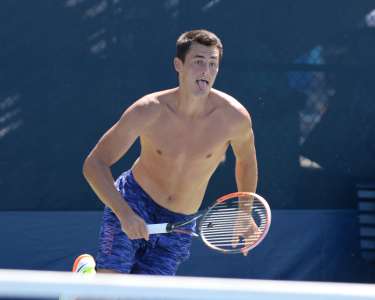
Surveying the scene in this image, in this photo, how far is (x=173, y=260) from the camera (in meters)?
3.57

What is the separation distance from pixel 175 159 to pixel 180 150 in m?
0.04

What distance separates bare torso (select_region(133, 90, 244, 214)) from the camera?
3572 millimetres

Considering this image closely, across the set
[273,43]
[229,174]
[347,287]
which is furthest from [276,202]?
[347,287]

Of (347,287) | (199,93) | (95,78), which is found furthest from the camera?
(95,78)

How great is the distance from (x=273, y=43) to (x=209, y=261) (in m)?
1.34

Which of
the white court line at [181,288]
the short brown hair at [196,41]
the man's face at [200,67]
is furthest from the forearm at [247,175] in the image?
the white court line at [181,288]

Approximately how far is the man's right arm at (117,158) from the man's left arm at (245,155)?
37cm

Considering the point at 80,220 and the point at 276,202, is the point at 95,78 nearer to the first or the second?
the point at 80,220

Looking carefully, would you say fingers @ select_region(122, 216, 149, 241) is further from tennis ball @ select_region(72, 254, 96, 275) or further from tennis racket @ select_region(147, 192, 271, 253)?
tennis ball @ select_region(72, 254, 96, 275)

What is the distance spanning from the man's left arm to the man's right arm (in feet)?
1.21

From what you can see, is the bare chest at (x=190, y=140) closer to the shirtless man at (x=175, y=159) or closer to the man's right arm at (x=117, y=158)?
the shirtless man at (x=175, y=159)

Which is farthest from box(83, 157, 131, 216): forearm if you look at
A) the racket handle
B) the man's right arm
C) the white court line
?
the white court line

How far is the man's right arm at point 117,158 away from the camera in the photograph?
314 cm

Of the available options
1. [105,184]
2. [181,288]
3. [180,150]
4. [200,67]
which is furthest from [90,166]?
[181,288]
